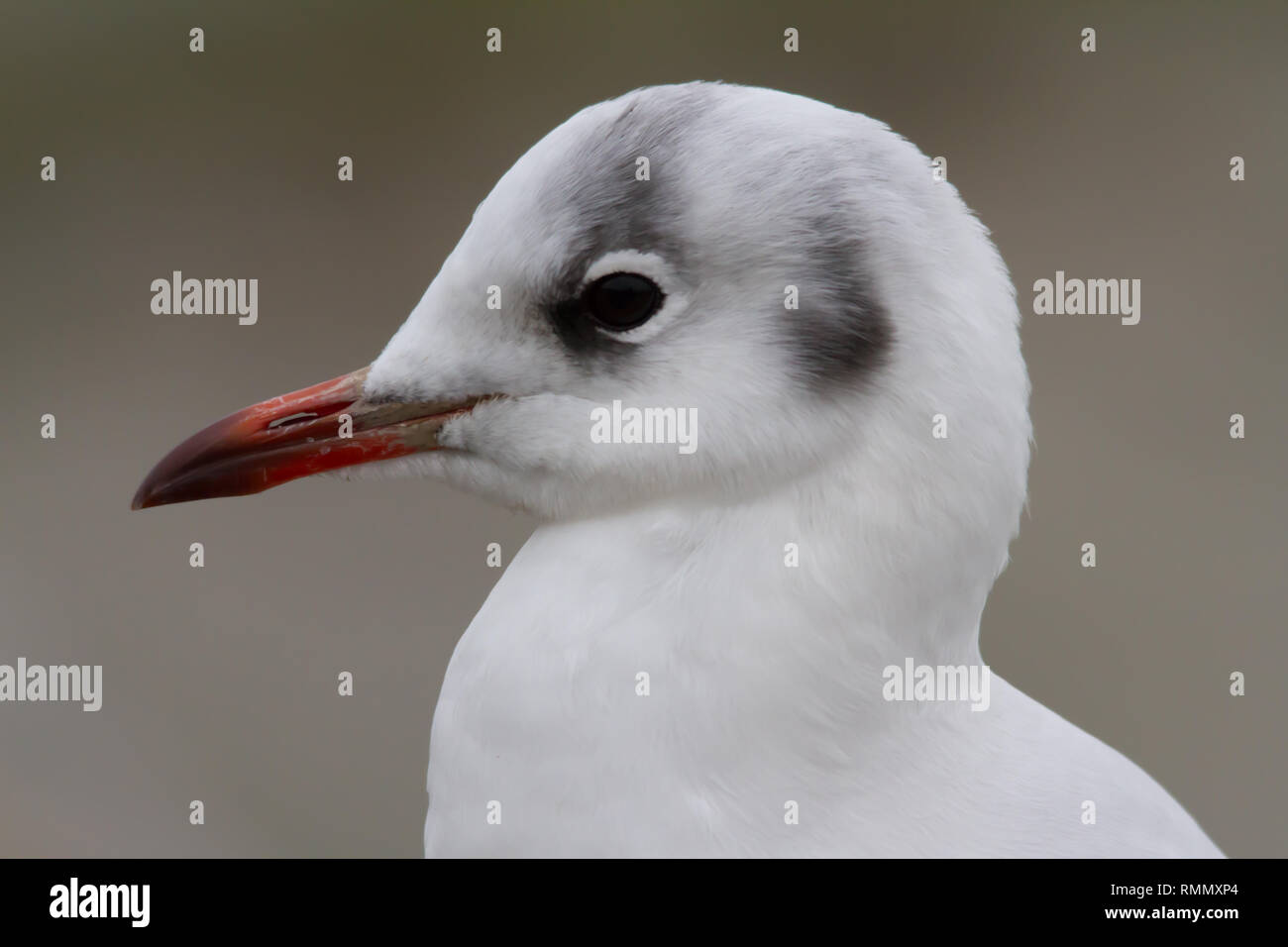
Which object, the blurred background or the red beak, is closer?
the red beak

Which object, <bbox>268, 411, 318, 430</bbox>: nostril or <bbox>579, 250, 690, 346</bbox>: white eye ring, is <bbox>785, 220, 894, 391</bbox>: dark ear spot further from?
<bbox>268, 411, 318, 430</bbox>: nostril

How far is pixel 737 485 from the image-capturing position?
139cm

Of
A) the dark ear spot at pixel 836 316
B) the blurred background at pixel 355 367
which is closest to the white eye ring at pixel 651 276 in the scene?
the dark ear spot at pixel 836 316

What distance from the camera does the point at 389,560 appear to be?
15.5ft

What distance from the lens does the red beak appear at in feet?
4.99

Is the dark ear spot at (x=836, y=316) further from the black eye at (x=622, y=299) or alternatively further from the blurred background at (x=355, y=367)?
the blurred background at (x=355, y=367)

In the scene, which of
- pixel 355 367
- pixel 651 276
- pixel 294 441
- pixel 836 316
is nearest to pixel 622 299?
pixel 651 276

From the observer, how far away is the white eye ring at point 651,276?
4.60ft

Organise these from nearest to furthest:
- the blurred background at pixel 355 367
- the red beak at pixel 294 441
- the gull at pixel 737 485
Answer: the gull at pixel 737 485 < the red beak at pixel 294 441 < the blurred background at pixel 355 367

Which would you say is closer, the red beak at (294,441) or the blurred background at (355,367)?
the red beak at (294,441)

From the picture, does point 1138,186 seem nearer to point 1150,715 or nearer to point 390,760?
point 1150,715

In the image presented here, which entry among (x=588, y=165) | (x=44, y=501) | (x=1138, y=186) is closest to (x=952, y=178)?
(x=1138, y=186)

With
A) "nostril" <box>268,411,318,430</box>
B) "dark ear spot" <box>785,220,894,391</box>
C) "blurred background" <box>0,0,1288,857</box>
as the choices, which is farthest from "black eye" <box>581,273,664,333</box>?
"blurred background" <box>0,0,1288,857</box>

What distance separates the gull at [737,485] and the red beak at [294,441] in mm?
101
